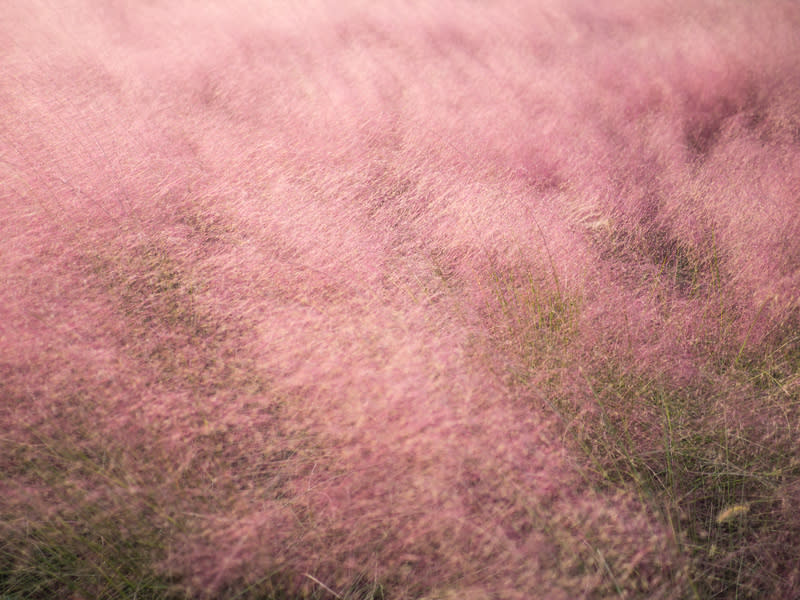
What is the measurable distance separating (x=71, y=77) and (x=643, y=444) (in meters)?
3.35

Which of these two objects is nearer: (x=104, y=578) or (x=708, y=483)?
(x=104, y=578)

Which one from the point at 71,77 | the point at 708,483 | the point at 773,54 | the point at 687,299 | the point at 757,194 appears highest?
the point at 71,77

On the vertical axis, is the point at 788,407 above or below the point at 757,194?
below

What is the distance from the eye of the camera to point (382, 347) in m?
1.27

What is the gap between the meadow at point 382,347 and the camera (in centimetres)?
100

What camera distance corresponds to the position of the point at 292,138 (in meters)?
2.40

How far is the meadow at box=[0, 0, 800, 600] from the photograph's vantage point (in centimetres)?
100

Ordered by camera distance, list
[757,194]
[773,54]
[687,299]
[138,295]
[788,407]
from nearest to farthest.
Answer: [788,407] → [138,295] → [687,299] → [757,194] → [773,54]

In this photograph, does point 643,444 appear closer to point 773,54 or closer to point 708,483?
point 708,483

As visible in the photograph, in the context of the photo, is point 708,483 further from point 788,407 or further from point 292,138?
point 292,138

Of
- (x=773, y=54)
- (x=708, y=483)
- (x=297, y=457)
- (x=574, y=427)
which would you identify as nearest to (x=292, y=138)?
(x=297, y=457)

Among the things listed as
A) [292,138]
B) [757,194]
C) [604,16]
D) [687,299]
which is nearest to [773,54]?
[604,16]

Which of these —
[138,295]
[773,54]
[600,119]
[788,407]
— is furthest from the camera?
[773,54]

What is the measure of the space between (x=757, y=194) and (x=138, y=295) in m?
2.70
